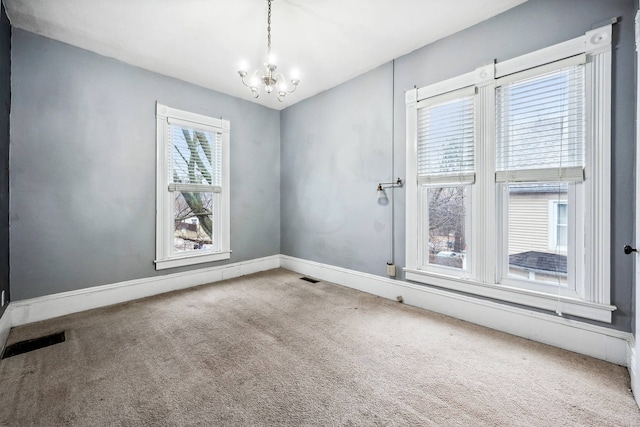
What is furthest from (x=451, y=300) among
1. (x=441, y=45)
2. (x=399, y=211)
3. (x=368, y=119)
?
(x=441, y=45)

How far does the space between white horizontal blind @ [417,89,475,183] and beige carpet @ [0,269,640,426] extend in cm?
152

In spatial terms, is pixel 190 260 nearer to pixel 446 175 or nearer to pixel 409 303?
pixel 409 303

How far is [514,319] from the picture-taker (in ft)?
7.78

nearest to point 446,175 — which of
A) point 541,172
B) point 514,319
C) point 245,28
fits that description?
point 541,172

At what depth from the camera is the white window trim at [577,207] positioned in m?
1.96

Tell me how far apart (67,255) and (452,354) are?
3935mm

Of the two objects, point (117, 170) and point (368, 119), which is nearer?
point (117, 170)

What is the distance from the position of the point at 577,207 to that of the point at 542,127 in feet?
2.34

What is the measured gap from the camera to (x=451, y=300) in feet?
9.08

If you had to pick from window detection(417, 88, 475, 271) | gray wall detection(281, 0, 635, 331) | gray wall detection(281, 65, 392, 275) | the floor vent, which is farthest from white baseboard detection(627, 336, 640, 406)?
the floor vent

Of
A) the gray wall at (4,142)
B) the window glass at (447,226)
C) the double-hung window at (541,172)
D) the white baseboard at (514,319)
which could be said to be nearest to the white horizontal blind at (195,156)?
the gray wall at (4,142)

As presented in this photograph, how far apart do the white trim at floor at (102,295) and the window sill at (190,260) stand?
13 cm

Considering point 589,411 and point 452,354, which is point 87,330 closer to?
point 452,354

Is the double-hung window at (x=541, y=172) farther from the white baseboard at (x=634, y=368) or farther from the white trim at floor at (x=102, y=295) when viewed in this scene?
the white trim at floor at (x=102, y=295)
